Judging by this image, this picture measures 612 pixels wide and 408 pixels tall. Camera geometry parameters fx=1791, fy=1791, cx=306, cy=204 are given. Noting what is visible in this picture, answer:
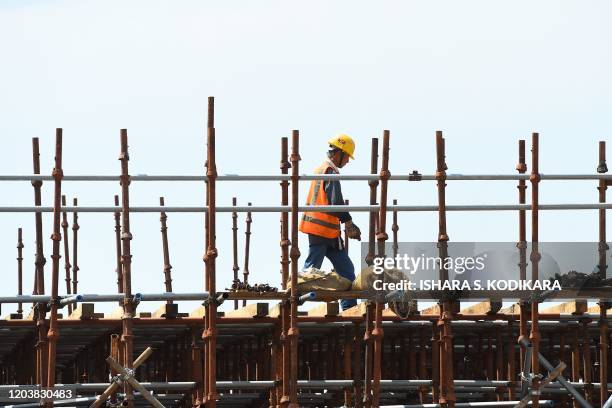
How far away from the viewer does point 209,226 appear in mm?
19578

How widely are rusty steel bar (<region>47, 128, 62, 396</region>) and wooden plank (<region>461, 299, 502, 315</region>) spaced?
4785 mm

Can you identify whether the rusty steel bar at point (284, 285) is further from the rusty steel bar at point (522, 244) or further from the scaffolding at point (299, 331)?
the rusty steel bar at point (522, 244)

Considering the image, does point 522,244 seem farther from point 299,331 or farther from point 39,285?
point 39,285

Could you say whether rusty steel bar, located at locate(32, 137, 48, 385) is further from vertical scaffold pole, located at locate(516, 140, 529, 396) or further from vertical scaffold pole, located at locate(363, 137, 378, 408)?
vertical scaffold pole, located at locate(516, 140, 529, 396)

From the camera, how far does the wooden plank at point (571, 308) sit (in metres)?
21.1

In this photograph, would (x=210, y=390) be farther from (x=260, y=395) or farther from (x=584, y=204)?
(x=584, y=204)

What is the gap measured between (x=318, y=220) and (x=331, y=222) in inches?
7.3

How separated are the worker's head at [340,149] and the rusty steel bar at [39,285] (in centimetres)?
351

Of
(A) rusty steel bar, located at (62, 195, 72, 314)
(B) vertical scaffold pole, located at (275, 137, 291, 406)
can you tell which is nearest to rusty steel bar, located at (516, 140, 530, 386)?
(B) vertical scaffold pole, located at (275, 137, 291, 406)

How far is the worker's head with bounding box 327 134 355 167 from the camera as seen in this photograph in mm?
21656

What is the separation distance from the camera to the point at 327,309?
20.6m

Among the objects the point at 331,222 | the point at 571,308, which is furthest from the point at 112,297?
the point at 571,308

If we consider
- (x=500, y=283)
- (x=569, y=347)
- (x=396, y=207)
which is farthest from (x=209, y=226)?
(x=569, y=347)

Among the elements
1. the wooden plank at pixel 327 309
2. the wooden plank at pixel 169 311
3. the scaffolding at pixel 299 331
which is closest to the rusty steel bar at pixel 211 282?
the scaffolding at pixel 299 331
